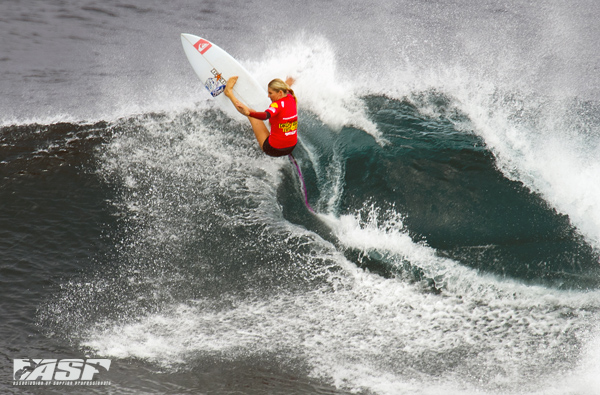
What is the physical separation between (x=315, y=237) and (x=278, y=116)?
1.72 metres

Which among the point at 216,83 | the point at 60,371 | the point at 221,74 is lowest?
the point at 60,371

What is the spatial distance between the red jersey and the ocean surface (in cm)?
68

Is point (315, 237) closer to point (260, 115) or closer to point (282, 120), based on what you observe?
point (282, 120)

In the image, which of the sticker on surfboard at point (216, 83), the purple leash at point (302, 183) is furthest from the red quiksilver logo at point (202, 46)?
the purple leash at point (302, 183)

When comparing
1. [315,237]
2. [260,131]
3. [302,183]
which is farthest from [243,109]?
[315,237]

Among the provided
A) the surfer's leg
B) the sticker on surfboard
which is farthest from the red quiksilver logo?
the surfer's leg

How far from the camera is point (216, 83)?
7875 mm

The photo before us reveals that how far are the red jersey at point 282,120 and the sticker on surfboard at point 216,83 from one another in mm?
1642

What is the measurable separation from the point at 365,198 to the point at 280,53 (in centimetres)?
466

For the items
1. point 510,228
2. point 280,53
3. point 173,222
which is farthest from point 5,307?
point 280,53

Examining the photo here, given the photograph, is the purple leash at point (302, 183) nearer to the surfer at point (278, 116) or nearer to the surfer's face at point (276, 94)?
the surfer at point (278, 116)

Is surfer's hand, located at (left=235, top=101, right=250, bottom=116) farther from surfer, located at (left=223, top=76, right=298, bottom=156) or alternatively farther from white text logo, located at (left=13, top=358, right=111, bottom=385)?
white text logo, located at (left=13, top=358, right=111, bottom=385)

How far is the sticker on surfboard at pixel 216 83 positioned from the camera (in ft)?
25.6

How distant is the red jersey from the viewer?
20.9ft
